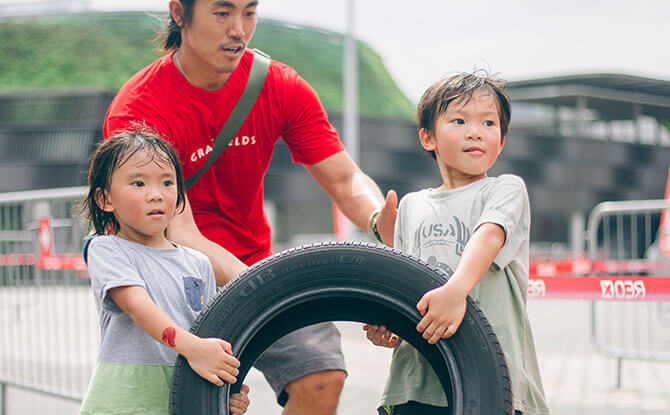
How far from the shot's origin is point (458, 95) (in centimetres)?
238

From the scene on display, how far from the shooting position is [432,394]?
2316 mm

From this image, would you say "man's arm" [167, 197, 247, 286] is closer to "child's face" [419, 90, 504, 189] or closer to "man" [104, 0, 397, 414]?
"man" [104, 0, 397, 414]

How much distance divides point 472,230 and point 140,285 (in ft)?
3.32

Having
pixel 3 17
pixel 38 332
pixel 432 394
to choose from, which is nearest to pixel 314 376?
pixel 432 394

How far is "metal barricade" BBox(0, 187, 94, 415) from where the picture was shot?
4785 millimetres

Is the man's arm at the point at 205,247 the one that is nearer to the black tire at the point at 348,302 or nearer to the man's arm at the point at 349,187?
the black tire at the point at 348,302

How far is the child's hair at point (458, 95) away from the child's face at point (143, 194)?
2.78 ft

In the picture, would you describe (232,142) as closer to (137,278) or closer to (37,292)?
(137,278)

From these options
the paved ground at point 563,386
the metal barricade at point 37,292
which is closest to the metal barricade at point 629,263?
the paved ground at point 563,386

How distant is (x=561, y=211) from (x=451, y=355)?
28.6 m

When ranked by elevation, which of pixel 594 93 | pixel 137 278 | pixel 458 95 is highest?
pixel 594 93

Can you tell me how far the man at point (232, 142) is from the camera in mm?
2729

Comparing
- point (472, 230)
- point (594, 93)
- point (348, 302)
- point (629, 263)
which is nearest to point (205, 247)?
point (348, 302)

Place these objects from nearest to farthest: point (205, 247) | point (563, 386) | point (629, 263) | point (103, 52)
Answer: point (205, 247), point (563, 386), point (629, 263), point (103, 52)
